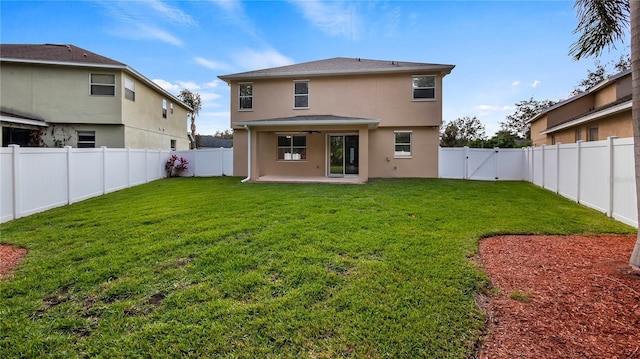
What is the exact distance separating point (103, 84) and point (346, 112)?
12.7 metres

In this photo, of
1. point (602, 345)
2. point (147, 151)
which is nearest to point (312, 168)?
point (147, 151)

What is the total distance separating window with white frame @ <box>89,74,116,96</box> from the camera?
50.1ft

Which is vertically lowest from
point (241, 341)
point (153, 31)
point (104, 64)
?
point (241, 341)

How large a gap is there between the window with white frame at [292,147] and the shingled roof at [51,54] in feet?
29.2

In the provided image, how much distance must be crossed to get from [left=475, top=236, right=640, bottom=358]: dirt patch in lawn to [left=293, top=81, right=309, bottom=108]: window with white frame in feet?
43.7

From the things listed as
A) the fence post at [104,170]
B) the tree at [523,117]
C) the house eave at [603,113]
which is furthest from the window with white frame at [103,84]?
the tree at [523,117]

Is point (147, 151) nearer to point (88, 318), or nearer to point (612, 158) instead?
point (88, 318)

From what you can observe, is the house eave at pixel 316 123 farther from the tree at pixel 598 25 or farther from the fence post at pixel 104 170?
the tree at pixel 598 25

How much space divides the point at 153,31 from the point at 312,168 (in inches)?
420

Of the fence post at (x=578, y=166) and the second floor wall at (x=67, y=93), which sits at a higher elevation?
the second floor wall at (x=67, y=93)

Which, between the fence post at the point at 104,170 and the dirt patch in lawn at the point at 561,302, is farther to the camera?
the fence post at the point at 104,170

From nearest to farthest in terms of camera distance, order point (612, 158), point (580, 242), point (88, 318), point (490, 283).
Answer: point (88, 318)
point (490, 283)
point (580, 242)
point (612, 158)

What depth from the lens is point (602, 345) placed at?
2383 mm

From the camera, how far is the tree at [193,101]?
133 ft
